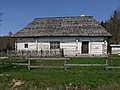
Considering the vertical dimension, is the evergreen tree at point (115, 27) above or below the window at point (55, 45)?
above

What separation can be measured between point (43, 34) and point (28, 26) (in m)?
4.33

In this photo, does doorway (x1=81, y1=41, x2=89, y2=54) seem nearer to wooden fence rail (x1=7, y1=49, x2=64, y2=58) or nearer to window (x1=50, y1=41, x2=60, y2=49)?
wooden fence rail (x1=7, y1=49, x2=64, y2=58)

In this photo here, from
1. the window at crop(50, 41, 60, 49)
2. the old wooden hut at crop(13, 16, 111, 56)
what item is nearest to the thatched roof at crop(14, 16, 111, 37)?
the old wooden hut at crop(13, 16, 111, 56)

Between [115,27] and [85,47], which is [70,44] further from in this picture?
[115,27]

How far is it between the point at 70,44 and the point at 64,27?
3356mm

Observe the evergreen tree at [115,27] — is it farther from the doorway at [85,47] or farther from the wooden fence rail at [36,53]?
the wooden fence rail at [36,53]

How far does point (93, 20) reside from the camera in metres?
42.2

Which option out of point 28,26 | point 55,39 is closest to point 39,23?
point 28,26

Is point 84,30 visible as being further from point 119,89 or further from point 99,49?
point 119,89

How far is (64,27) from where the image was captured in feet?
134

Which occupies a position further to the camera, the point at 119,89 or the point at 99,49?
the point at 99,49

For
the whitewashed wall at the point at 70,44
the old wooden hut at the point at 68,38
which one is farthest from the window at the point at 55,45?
the whitewashed wall at the point at 70,44

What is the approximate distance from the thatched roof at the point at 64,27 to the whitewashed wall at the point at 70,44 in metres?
0.70

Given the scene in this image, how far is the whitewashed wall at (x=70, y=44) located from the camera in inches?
1515
